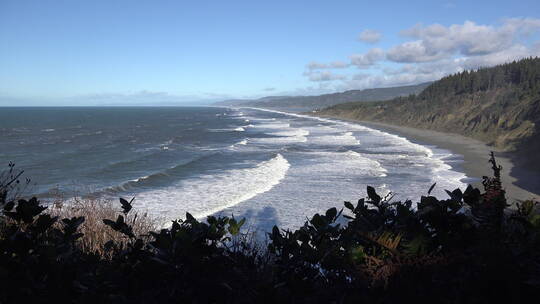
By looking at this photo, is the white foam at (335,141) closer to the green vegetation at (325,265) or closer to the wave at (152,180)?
the wave at (152,180)

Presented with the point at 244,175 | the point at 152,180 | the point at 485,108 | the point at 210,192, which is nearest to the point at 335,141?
the point at 244,175

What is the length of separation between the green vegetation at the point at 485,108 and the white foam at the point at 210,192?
14654mm

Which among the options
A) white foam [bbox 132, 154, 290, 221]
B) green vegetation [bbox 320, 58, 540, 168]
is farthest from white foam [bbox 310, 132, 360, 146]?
white foam [bbox 132, 154, 290, 221]

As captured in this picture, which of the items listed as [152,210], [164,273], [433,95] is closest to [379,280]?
[164,273]

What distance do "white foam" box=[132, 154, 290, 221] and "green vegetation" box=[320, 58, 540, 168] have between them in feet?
48.1

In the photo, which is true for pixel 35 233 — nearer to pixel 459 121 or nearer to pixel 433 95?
pixel 459 121

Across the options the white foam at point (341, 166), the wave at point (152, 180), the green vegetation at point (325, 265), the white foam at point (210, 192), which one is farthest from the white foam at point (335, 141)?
the green vegetation at point (325, 265)

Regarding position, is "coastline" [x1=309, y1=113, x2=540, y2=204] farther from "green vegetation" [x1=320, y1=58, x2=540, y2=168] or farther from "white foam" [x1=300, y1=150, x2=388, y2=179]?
"white foam" [x1=300, y1=150, x2=388, y2=179]

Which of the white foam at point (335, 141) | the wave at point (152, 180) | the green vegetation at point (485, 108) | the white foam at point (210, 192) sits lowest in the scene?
the white foam at point (335, 141)

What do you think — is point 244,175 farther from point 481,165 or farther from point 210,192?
point 481,165

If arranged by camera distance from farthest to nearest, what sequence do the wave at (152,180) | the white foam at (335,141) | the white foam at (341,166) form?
the white foam at (335,141) < the white foam at (341,166) < the wave at (152,180)

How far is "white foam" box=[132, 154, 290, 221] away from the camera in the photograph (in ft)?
49.2

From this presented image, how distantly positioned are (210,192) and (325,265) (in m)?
15.6

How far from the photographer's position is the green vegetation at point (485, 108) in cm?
3394
